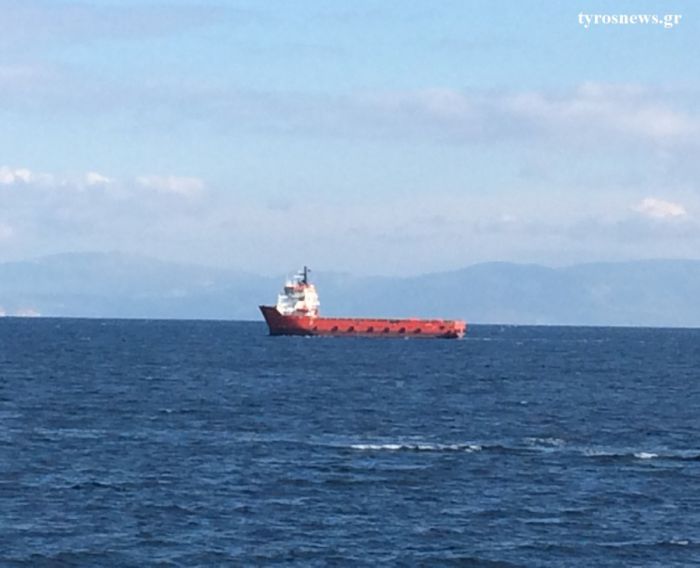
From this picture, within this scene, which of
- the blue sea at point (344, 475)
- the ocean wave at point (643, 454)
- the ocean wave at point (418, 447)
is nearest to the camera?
the blue sea at point (344, 475)

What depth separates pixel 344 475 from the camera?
54781mm

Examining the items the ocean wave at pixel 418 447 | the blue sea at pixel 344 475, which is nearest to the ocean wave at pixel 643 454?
the blue sea at pixel 344 475

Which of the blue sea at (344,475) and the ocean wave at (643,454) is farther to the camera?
the ocean wave at (643,454)

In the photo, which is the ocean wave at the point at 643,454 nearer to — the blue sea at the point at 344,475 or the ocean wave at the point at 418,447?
the blue sea at the point at 344,475

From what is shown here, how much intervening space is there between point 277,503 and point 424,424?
1145 inches

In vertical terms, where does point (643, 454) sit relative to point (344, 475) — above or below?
above

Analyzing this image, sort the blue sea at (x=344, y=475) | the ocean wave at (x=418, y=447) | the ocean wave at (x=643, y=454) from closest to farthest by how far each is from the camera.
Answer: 1. the blue sea at (x=344, y=475)
2. the ocean wave at (x=643, y=454)
3. the ocean wave at (x=418, y=447)

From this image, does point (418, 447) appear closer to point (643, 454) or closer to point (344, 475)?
point (344, 475)

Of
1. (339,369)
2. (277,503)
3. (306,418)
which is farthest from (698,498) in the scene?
(339,369)

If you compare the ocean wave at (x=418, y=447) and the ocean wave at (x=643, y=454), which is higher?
the ocean wave at (x=418, y=447)

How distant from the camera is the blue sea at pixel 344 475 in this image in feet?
137

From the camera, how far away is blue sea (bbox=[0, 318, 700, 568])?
137ft

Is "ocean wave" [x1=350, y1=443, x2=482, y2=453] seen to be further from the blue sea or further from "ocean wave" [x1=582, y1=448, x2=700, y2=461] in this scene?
"ocean wave" [x1=582, y1=448, x2=700, y2=461]

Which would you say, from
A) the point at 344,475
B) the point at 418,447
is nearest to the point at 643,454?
the point at 418,447
